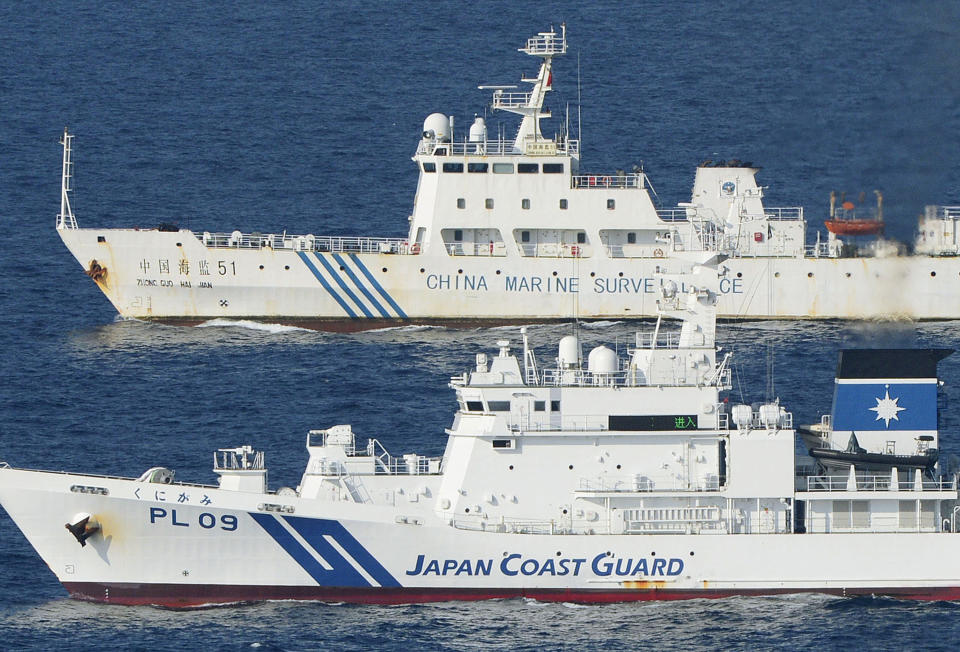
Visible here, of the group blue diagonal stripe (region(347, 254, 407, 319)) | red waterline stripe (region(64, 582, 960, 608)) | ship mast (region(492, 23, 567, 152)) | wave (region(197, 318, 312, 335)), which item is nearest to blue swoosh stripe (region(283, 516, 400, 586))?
red waterline stripe (region(64, 582, 960, 608))

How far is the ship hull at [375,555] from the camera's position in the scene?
58.7 m

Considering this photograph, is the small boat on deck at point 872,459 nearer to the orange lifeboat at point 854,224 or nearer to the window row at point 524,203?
the orange lifeboat at point 854,224

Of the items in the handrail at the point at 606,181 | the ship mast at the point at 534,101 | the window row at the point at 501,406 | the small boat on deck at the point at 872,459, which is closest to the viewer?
the window row at the point at 501,406

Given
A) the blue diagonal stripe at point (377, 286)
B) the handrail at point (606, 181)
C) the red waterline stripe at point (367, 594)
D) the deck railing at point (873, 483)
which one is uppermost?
the handrail at point (606, 181)

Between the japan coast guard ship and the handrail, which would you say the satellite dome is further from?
the japan coast guard ship

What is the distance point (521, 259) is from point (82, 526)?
3582cm

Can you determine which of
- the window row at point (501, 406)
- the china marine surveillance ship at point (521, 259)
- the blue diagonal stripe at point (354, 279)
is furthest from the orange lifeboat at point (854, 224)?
the window row at point (501, 406)

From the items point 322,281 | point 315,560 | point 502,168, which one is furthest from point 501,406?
point 502,168

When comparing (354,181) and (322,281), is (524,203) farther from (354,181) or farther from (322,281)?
(354,181)

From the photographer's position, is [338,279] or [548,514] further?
[338,279]

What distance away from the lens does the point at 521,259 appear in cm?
9200

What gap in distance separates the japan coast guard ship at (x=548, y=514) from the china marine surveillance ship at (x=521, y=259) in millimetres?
31190

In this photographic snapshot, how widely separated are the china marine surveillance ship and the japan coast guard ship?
31.2 metres

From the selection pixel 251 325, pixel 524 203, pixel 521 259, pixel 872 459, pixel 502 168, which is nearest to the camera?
pixel 872 459
